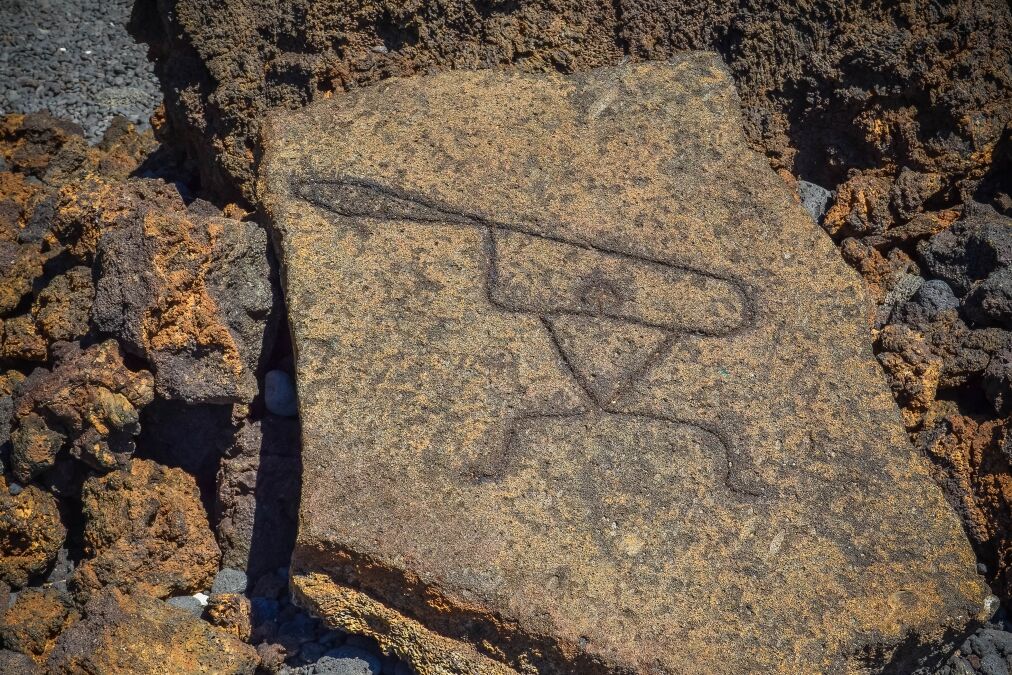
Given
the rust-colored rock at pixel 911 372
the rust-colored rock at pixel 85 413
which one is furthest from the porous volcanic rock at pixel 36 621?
the rust-colored rock at pixel 911 372

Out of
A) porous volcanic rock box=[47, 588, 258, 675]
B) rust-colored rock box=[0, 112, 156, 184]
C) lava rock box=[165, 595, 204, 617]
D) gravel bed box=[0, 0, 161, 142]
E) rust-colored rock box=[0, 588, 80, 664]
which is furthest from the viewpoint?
gravel bed box=[0, 0, 161, 142]

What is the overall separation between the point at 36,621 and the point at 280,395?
840 millimetres

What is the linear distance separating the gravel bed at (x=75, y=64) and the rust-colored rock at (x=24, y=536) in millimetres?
1829

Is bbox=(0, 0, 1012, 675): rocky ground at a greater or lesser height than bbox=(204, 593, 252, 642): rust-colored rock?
greater

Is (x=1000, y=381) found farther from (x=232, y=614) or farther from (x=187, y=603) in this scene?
(x=187, y=603)

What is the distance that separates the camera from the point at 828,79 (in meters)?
2.96

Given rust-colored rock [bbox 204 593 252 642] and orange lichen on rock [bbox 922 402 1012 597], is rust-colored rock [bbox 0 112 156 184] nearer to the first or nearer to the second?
rust-colored rock [bbox 204 593 252 642]

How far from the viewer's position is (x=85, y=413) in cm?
265

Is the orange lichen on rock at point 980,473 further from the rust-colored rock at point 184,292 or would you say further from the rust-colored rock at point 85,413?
the rust-colored rock at point 85,413

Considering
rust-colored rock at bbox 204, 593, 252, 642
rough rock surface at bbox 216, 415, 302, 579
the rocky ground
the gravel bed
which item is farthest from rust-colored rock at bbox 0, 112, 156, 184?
rust-colored rock at bbox 204, 593, 252, 642

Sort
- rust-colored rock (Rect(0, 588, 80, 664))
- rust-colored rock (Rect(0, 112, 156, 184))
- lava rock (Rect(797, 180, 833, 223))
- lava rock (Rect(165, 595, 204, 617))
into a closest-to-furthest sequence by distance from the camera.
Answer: rust-colored rock (Rect(0, 588, 80, 664))
lava rock (Rect(165, 595, 204, 617))
lava rock (Rect(797, 180, 833, 223))
rust-colored rock (Rect(0, 112, 156, 184))

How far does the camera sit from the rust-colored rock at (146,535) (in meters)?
2.62

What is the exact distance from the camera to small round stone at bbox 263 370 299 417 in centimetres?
273

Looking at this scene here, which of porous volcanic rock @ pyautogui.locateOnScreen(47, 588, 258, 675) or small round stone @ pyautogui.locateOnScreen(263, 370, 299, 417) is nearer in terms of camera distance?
porous volcanic rock @ pyautogui.locateOnScreen(47, 588, 258, 675)
